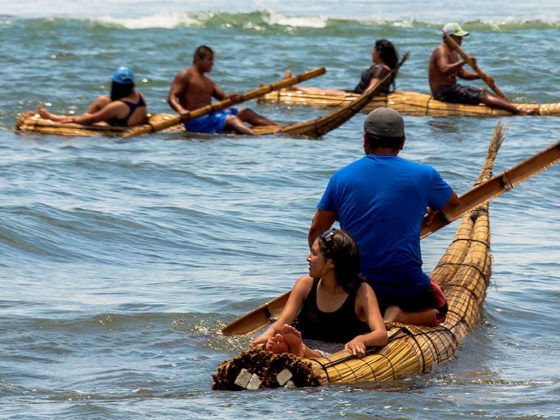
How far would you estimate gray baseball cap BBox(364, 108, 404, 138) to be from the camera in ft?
20.2

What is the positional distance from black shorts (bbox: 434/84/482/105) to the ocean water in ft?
0.89

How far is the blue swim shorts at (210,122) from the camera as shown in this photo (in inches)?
598

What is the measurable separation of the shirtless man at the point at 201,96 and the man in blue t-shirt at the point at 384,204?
875 centimetres

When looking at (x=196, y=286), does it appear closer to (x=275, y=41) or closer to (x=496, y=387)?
(x=496, y=387)

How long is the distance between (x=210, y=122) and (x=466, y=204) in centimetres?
830

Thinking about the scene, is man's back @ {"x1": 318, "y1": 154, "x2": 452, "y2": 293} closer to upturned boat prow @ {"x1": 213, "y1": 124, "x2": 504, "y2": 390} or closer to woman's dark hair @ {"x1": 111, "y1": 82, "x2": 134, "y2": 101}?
upturned boat prow @ {"x1": 213, "y1": 124, "x2": 504, "y2": 390}

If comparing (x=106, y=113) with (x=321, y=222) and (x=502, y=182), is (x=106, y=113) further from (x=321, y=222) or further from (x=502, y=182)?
(x=321, y=222)

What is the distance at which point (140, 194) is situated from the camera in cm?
1233

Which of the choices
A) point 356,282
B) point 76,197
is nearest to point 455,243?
point 356,282

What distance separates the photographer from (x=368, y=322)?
5.99 metres

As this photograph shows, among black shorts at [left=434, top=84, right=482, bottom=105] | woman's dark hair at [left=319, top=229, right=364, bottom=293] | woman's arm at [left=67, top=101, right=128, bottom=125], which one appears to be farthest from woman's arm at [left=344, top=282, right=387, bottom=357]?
black shorts at [left=434, top=84, right=482, bottom=105]

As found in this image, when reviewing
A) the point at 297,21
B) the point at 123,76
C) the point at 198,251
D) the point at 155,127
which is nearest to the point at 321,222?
the point at 198,251

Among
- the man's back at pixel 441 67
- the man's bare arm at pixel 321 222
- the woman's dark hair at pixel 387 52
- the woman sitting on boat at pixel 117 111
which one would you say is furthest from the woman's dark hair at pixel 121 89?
the man's bare arm at pixel 321 222

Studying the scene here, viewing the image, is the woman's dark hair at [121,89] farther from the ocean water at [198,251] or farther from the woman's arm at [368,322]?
the woman's arm at [368,322]
